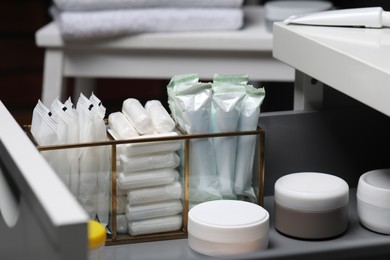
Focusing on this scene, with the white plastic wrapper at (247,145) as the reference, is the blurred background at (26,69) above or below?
below

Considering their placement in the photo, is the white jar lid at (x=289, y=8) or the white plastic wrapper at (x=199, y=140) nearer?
the white plastic wrapper at (x=199, y=140)

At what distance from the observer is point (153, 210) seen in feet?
2.20

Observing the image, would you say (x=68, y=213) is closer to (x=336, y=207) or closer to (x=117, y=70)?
(x=336, y=207)

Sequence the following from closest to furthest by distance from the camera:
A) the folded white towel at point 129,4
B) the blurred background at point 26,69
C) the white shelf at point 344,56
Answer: the white shelf at point 344,56 < the folded white towel at point 129,4 < the blurred background at point 26,69

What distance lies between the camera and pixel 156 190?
0.67 meters

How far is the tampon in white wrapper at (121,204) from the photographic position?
2.20 feet

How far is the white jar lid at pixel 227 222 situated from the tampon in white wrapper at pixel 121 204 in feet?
0.20

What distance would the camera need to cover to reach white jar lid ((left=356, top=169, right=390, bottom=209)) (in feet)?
2.18

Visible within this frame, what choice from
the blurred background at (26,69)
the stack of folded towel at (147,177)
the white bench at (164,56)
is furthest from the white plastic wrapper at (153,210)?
the blurred background at (26,69)

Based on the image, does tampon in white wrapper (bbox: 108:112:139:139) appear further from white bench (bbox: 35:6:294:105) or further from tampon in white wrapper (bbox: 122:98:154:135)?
white bench (bbox: 35:6:294:105)

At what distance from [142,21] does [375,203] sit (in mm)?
694

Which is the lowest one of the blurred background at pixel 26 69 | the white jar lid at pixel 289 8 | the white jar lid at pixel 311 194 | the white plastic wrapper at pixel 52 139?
the blurred background at pixel 26 69

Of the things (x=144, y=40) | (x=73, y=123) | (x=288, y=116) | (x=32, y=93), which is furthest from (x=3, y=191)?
(x=32, y=93)

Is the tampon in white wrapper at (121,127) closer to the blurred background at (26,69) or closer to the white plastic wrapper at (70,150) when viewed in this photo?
the white plastic wrapper at (70,150)
